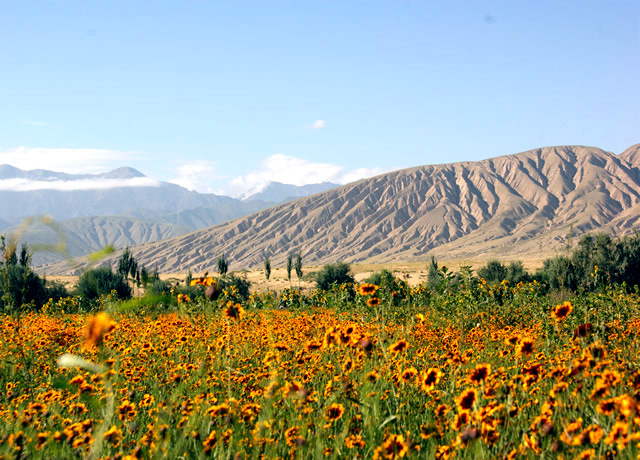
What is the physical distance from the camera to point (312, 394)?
4039 mm

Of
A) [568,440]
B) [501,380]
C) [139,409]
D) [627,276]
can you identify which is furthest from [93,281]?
[627,276]

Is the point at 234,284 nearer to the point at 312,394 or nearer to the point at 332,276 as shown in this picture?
the point at 332,276

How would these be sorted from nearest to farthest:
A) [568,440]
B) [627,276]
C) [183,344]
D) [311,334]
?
1. [568,440]
2. [183,344]
3. [311,334]
4. [627,276]

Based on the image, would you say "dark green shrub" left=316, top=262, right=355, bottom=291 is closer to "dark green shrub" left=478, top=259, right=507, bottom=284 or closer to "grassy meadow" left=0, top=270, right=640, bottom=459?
"dark green shrub" left=478, top=259, right=507, bottom=284

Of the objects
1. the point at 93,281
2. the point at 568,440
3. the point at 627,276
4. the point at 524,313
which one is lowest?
the point at 627,276

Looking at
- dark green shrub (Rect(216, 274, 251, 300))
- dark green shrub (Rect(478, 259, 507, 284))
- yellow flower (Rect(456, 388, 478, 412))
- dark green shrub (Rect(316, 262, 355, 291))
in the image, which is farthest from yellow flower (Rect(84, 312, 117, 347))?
dark green shrub (Rect(478, 259, 507, 284))

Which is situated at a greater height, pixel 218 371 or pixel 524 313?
pixel 218 371

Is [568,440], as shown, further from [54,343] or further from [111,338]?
[54,343]

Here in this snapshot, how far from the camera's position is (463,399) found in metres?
3.08

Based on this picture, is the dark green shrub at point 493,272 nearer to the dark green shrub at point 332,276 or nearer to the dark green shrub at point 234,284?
the dark green shrub at point 332,276

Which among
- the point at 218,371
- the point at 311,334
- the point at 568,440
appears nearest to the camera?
the point at 568,440

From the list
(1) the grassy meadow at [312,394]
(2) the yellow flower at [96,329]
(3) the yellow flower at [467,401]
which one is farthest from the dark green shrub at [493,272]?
(2) the yellow flower at [96,329]

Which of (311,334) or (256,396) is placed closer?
(256,396)

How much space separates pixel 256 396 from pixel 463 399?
2098mm
